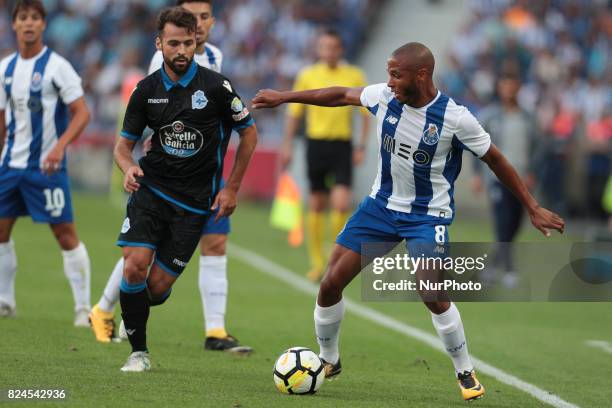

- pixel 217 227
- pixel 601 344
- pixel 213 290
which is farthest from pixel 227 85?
pixel 601 344

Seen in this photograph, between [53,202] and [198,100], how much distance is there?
2.31 meters

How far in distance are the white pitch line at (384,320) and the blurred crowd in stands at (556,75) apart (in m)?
7.05

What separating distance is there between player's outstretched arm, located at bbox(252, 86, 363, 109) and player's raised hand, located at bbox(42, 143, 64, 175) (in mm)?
2209

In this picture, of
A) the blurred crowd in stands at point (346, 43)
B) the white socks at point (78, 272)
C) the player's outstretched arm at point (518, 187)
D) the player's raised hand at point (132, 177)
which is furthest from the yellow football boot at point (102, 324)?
the blurred crowd in stands at point (346, 43)

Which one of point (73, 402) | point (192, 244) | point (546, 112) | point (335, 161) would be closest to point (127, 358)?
point (192, 244)

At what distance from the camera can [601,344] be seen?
10031mm

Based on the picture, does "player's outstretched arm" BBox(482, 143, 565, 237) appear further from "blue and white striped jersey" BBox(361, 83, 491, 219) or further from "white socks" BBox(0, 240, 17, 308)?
"white socks" BBox(0, 240, 17, 308)

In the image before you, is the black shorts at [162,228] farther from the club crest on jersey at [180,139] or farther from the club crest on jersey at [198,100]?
the club crest on jersey at [198,100]

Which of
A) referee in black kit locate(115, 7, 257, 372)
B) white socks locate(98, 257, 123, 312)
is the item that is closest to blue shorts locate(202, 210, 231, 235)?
white socks locate(98, 257, 123, 312)

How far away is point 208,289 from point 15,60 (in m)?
2.33

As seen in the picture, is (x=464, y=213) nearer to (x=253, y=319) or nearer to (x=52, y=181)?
(x=253, y=319)

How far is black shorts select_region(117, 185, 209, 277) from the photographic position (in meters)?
7.35

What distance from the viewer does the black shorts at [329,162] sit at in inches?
526

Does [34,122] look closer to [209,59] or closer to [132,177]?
[209,59]
